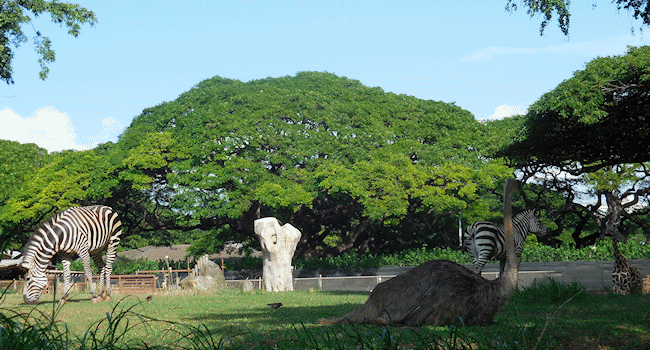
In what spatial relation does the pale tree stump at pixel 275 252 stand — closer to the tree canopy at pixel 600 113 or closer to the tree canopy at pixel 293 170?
the tree canopy at pixel 293 170

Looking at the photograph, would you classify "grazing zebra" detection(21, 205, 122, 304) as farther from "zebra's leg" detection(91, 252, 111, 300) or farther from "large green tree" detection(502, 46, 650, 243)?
"large green tree" detection(502, 46, 650, 243)

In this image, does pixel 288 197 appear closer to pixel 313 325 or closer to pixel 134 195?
pixel 134 195

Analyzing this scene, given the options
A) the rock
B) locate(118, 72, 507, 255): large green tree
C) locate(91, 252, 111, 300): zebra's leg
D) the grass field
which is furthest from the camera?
locate(118, 72, 507, 255): large green tree

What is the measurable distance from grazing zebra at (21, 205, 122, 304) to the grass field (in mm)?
1710

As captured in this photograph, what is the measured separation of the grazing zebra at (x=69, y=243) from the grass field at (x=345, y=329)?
67.3 inches

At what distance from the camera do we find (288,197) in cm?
3097

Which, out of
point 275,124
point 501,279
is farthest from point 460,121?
point 501,279

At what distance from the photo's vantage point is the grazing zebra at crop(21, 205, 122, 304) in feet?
43.0

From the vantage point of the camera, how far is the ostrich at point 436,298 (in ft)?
Answer: 25.9

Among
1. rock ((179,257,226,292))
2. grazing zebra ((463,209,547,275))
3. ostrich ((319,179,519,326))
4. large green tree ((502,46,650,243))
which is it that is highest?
large green tree ((502,46,650,243))

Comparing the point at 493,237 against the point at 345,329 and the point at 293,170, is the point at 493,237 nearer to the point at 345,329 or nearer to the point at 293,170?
the point at 345,329

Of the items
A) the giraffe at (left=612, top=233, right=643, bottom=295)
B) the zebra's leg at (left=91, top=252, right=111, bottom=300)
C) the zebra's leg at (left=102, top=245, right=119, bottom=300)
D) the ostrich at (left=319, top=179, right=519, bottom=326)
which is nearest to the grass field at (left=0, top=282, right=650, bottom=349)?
the ostrich at (left=319, top=179, right=519, bottom=326)

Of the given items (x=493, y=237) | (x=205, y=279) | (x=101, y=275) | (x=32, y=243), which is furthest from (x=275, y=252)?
(x=32, y=243)

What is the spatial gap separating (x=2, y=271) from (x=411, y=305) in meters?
23.5
